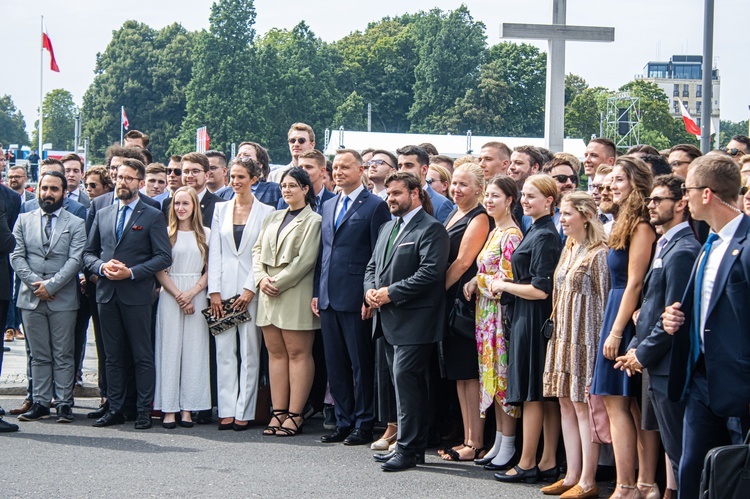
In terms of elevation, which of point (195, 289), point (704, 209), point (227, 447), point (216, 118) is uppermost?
point (216, 118)

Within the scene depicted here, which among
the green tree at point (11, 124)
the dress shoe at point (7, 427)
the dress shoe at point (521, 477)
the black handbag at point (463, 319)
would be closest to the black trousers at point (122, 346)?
the dress shoe at point (7, 427)

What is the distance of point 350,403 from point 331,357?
17.8 inches

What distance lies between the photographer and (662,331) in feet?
19.1

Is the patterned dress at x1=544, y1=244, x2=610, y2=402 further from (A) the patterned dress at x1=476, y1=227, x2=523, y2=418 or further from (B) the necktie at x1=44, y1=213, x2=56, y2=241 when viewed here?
(B) the necktie at x1=44, y1=213, x2=56, y2=241

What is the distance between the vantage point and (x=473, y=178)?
27.1ft

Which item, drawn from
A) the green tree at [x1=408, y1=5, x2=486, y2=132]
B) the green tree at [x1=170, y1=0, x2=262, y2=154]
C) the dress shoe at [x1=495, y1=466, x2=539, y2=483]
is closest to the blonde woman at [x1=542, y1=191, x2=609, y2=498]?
the dress shoe at [x1=495, y1=466, x2=539, y2=483]

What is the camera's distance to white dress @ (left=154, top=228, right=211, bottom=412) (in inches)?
375

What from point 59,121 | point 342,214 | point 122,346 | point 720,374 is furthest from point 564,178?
point 59,121

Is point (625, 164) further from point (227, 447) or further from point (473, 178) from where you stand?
point (227, 447)

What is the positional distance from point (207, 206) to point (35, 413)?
2642mm

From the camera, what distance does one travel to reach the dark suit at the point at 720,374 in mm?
5094

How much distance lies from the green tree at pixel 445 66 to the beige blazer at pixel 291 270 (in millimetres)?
93886

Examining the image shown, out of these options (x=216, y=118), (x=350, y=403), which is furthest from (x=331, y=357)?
(x=216, y=118)

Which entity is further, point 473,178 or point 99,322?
point 99,322
